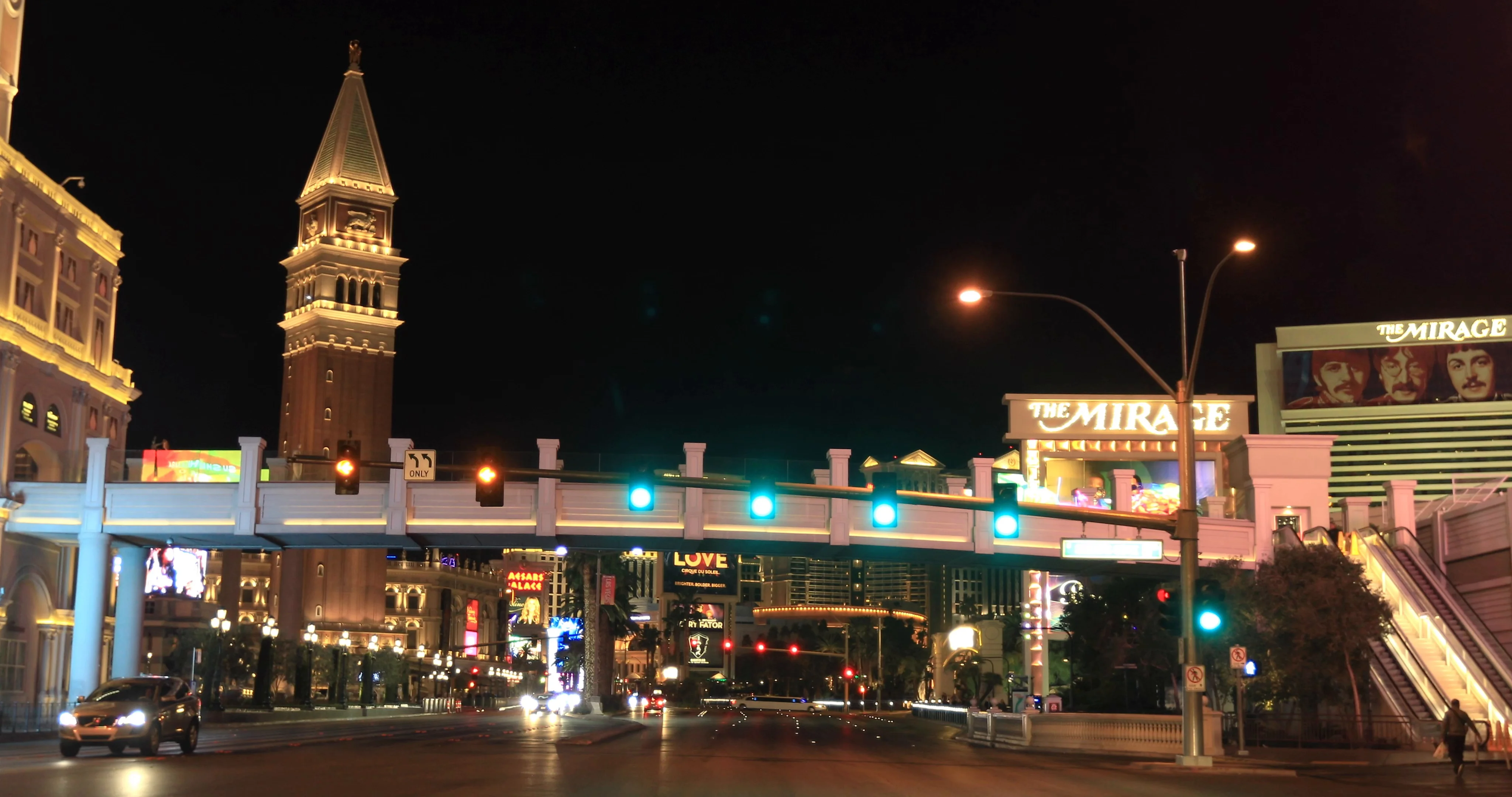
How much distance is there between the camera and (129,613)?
44.6 m

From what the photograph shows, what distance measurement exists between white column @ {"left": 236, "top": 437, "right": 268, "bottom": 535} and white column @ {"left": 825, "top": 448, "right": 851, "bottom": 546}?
16487mm

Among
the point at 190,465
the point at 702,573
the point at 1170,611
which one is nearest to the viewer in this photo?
the point at 1170,611

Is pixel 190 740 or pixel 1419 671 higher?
pixel 1419 671

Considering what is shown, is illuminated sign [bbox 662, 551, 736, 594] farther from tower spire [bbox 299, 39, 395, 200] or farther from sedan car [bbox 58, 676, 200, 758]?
sedan car [bbox 58, 676, 200, 758]

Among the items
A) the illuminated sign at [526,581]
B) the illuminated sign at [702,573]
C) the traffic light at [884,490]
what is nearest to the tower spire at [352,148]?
the illuminated sign at [702,573]

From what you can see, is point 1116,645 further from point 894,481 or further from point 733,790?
point 733,790

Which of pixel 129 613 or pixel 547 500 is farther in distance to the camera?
pixel 129 613

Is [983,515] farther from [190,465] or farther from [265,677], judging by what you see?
[190,465]

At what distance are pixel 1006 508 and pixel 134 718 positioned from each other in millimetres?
17728

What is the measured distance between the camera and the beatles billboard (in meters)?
137

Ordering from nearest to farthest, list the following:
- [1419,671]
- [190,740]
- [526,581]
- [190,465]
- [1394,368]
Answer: [190,740]
[1419,671]
[190,465]
[1394,368]
[526,581]

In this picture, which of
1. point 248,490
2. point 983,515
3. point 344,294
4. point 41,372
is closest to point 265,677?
point 41,372

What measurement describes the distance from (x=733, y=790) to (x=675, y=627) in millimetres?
134257

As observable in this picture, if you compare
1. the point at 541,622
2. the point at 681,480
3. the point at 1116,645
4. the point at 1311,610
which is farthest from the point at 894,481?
the point at 541,622
